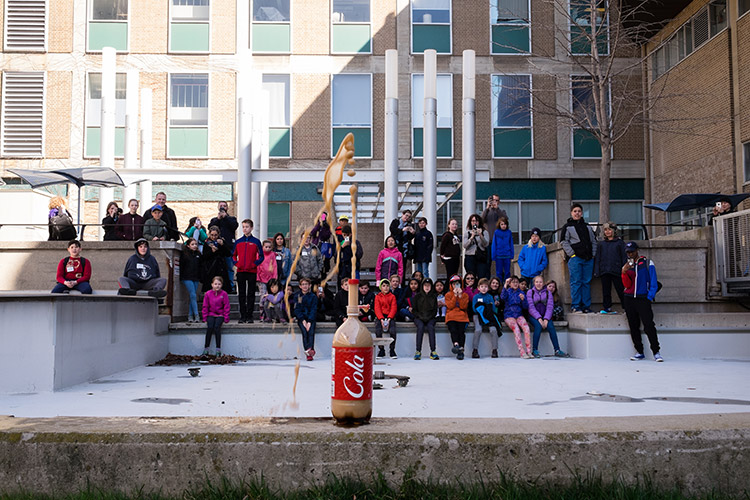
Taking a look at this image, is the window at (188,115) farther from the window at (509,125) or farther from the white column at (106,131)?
the window at (509,125)

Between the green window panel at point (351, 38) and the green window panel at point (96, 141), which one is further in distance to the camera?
Answer: the green window panel at point (351, 38)

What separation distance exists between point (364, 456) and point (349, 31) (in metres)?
27.8

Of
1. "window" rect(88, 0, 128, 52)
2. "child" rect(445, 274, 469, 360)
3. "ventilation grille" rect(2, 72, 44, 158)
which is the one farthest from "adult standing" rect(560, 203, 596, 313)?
"ventilation grille" rect(2, 72, 44, 158)

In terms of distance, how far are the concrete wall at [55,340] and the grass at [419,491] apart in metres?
6.42

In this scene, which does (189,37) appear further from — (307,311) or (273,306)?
(307,311)

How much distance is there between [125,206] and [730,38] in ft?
67.0

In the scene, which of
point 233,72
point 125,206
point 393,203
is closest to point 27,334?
point 393,203

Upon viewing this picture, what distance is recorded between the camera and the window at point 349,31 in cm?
2997

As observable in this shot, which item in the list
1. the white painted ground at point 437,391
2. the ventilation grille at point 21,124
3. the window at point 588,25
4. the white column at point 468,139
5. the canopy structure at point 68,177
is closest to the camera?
the white painted ground at point 437,391

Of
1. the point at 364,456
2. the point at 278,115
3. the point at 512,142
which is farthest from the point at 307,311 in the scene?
the point at 512,142

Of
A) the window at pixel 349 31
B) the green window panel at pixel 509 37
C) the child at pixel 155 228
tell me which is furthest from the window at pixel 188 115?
the child at pixel 155 228

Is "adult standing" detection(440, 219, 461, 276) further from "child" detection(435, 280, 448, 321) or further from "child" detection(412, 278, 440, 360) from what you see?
"child" detection(412, 278, 440, 360)

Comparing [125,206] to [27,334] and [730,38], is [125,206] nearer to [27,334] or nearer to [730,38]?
[27,334]

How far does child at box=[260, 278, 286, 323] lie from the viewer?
1558 cm
